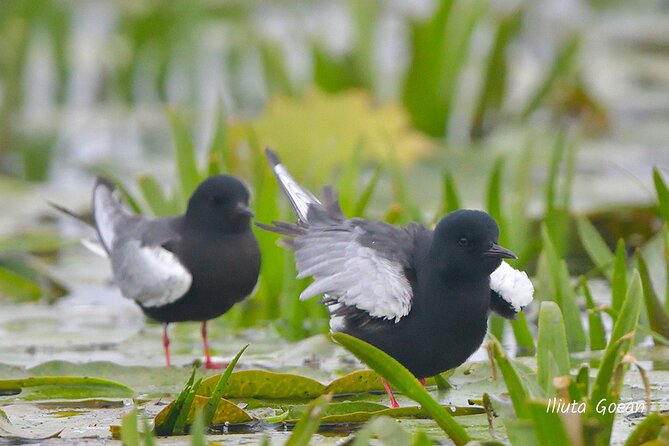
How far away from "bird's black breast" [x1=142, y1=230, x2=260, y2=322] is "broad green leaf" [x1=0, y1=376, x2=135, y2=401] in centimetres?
75

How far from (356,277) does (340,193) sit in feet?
5.88

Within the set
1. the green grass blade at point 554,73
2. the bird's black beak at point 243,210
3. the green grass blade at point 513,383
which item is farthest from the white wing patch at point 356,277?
the green grass blade at point 554,73

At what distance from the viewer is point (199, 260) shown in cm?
474

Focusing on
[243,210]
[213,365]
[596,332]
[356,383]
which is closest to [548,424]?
[356,383]

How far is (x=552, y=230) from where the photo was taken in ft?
17.5

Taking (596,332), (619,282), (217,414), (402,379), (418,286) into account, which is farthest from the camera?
(596,332)

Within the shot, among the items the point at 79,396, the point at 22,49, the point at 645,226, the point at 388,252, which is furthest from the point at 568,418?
the point at 22,49

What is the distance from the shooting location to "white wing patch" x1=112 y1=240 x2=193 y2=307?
4.68 metres

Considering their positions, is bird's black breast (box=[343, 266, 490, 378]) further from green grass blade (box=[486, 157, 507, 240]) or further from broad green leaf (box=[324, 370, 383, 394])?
green grass blade (box=[486, 157, 507, 240])

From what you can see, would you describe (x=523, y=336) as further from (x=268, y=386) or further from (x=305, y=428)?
(x=305, y=428)

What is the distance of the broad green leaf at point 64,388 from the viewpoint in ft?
12.9

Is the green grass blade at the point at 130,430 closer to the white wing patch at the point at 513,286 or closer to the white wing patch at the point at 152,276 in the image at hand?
the white wing patch at the point at 513,286

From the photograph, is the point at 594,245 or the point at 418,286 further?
the point at 594,245

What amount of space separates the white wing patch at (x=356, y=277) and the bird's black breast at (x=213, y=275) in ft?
3.00
